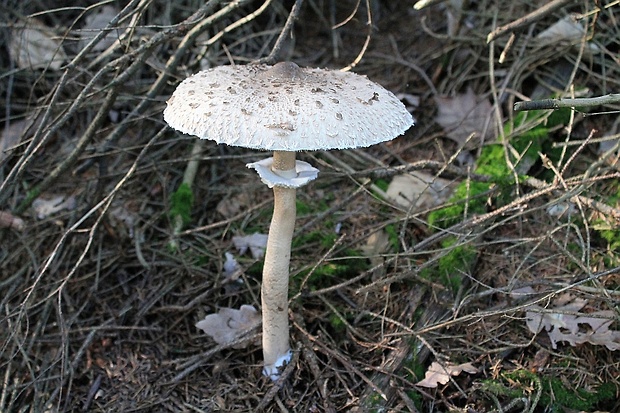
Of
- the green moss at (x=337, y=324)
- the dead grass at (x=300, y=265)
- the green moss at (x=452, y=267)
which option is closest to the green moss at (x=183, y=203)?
the dead grass at (x=300, y=265)

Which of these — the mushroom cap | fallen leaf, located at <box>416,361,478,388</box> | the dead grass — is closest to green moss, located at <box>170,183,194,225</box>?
the dead grass

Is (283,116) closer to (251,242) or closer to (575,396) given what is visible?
(251,242)

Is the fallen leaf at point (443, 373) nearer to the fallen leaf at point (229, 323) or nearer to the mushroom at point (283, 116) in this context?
the mushroom at point (283, 116)

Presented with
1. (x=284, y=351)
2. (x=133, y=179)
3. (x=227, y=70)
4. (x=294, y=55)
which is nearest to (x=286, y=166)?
(x=227, y=70)

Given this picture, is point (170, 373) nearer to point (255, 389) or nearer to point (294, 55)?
point (255, 389)

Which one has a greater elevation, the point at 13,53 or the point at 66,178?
the point at 13,53

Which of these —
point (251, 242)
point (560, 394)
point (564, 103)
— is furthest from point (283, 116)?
point (560, 394)
